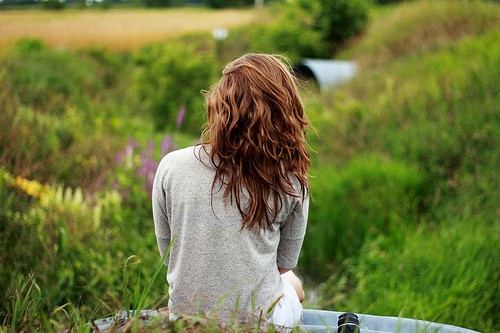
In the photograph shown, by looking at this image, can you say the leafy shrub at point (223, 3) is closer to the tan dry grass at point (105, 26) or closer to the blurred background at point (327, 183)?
the tan dry grass at point (105, 26)

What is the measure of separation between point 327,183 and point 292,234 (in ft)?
10.3

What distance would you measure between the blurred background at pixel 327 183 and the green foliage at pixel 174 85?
0.07 feet

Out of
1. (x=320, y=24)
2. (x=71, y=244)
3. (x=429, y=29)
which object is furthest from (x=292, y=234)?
(x=320, y=24)

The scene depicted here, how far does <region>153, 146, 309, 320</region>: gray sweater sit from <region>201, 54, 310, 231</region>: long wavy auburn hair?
1.6 inches

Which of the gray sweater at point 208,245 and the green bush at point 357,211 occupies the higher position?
the gray sweater at point 208,245

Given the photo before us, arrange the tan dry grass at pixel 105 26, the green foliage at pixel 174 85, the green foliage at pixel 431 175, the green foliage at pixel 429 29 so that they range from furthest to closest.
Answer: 1. the tan dry grass at pixel 105 26
2. the green foliage at pixel 429 29
3. the green foliage at pixel 174 85
4. the green foliage at pixel 431 175

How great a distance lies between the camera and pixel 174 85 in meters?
8.44

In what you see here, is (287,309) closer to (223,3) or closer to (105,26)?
(105,26)

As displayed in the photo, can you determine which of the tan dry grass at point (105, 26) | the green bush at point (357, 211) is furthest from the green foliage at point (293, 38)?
the green bush at point (357, 211)

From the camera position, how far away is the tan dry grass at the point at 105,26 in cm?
1173

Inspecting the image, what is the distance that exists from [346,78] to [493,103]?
485 centimetres

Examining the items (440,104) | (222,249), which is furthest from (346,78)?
(222,249)

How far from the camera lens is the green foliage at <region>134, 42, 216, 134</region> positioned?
835cm

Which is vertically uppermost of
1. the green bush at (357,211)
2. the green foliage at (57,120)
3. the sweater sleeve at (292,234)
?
the sweater sleeve at (292,234)
